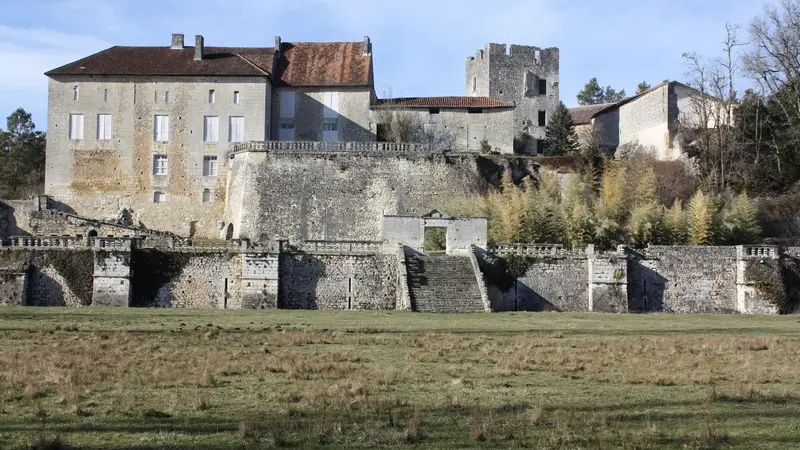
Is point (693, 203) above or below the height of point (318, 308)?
above

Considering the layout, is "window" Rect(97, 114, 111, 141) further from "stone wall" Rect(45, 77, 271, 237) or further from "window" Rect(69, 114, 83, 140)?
"window" Rect(69, 114, 83, 140)

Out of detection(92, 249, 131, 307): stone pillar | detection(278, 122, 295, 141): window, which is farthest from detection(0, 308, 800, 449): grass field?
detection(278, 122, 295, 141): window

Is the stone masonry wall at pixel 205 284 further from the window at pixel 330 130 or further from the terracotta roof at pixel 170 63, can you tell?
the window at pixel 330 130

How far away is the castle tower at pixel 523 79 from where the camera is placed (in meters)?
69.2

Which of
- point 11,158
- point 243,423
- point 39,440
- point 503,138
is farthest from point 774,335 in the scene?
point 11,158

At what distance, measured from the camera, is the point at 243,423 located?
39.5 feet

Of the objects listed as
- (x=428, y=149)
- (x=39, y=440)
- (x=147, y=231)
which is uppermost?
(x=428, y=149)

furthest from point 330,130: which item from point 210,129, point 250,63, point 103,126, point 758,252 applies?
point 758,252

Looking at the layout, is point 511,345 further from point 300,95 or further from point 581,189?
point 300,95

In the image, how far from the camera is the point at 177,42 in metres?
60.2

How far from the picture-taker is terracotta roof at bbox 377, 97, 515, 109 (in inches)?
2378

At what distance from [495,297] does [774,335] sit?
1600 centimetres

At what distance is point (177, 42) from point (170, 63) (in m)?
2.50

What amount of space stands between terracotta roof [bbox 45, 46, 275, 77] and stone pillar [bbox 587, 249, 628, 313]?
24496 mm
